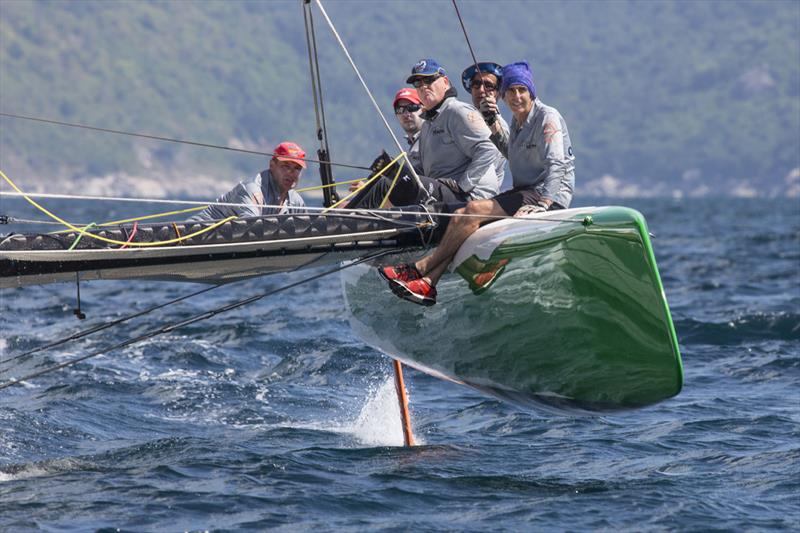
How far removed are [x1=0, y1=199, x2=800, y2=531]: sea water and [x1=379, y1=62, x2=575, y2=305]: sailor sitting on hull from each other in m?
1.25

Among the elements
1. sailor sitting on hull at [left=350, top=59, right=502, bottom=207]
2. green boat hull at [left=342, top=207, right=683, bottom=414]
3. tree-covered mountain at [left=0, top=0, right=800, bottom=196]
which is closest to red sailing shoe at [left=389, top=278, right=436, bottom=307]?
green boat hull at [left=342, top=207, right=683, bottom=414]

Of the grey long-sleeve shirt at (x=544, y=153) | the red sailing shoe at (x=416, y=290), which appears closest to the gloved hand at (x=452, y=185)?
the grey long-sleeve shirt at (x=544, y=153)

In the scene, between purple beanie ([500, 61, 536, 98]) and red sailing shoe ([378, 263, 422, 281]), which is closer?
red sailing shoe ([378, 263, 422, 281])

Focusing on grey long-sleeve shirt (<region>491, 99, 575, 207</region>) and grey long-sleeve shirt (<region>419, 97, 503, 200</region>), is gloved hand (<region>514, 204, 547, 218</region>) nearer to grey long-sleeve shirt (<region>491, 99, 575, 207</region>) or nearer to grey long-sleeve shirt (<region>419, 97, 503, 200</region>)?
grey long-sleeve shirt (<region>491, 99, 575, 207</region>)

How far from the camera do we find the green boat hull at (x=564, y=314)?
6.74 meters

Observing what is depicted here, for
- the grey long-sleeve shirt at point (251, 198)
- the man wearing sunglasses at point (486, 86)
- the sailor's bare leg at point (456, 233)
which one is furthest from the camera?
the grey long-sleeve shirt at point (251, 198)

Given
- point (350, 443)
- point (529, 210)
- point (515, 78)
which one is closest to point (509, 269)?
point (529, 210)

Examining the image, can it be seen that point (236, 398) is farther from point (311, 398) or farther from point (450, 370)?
point (450, 370)

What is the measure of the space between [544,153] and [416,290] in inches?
42.4

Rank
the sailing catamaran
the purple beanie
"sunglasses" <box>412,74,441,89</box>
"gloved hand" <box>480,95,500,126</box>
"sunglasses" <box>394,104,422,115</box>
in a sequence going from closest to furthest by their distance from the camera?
the sailing catamaran, the purple beanie, "sunglasses" <box>412,74,441,89</box>, "gloved hand" <box>480,95,500,126</box>, "sunglasses" <box>394,104,422,115</box>

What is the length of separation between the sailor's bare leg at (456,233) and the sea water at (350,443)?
114cm

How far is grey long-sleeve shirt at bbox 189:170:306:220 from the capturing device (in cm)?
812

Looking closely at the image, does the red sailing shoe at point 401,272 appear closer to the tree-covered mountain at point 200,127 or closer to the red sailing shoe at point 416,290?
the red sailing shoe at point 416,290

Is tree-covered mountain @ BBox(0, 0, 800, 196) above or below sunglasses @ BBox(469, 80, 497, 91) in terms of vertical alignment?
above
